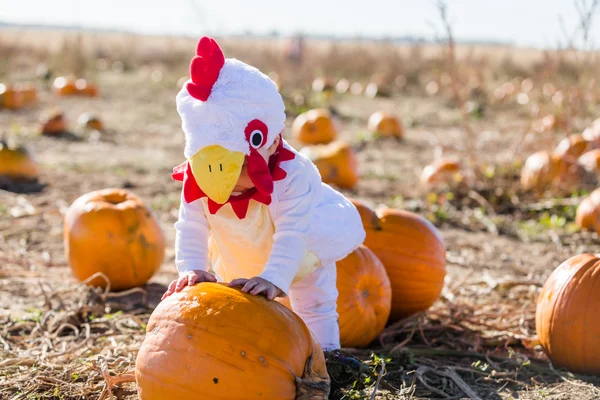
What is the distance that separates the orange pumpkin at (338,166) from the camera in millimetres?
8469

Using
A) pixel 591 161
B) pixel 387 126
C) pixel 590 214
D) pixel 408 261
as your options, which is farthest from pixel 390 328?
pixel 387 126

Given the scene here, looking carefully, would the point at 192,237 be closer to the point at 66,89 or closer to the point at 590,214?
the point at 590,214

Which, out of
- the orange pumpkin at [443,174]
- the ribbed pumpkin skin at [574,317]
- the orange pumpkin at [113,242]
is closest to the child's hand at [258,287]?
the ribbed pumpkin skin at [574,317]

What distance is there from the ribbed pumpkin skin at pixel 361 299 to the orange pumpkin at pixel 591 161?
490 centimetres

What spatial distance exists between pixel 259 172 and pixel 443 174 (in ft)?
18.0

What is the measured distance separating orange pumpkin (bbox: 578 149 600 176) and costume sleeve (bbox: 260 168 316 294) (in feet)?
18.6

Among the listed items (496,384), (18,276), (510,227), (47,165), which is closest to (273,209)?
(496,384)

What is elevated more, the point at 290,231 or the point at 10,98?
the point at 290,231

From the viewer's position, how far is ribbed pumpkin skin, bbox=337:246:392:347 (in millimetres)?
3709

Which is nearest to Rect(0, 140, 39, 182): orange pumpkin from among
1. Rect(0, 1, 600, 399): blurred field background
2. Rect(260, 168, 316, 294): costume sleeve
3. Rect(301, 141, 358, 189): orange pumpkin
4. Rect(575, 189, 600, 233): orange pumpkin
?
Rect(0, 1, 600, 399): blurred field background

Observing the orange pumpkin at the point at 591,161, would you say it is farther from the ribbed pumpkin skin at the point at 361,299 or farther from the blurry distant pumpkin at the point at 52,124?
the blurry distant pumpkin at the point at 52,124

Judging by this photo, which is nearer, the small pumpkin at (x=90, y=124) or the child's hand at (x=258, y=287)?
the child's hand at (x=258, y=287)

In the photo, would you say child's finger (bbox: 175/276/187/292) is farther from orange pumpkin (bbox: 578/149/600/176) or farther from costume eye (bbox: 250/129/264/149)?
orange pumpkin (bbox: 578/149/600/176)

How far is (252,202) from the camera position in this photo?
3.11 metres
